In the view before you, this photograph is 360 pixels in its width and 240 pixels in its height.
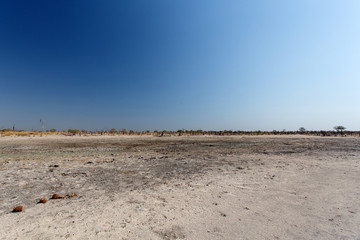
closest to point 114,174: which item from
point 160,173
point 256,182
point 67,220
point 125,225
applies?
point 160,173

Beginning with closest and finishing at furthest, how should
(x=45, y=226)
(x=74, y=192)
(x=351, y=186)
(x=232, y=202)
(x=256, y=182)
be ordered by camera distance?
(x=45, y=226), (x=232, y=202), (x=74, y=192), (x=351, y=186), (x=256, y=182)

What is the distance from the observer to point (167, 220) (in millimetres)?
3520

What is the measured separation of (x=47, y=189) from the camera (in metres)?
5.43

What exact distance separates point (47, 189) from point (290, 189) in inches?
294

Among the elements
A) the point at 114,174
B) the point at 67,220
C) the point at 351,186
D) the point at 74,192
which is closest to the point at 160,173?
the point at 114,174

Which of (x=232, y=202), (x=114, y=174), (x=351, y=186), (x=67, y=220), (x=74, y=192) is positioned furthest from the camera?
(x=114, y=174)

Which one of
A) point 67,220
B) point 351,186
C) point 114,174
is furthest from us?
point 114,174

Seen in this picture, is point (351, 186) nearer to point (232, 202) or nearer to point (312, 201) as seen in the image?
point (312, 201)

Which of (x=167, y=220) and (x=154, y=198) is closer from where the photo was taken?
(x=167, y=220)

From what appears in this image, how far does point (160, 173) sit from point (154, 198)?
2.86 m

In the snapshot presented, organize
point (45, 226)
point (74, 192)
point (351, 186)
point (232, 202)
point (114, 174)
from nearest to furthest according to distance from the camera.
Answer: point (45, 226) < point (232, 202) < point (74, 192) < point (351, 186) < point (114, 174)

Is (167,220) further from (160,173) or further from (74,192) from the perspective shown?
(160,173)

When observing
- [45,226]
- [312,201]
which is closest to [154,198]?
[45,226]

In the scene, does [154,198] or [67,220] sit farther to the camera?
[154,198]
